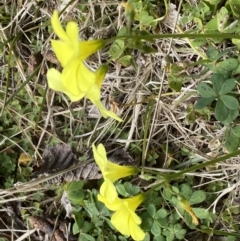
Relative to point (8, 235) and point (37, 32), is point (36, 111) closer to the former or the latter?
point (37, 32)

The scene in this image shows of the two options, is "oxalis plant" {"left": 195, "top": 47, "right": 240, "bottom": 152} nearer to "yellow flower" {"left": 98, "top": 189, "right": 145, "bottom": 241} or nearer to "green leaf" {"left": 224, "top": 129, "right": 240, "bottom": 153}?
"green leaf" {"left": 224, "top": 129, "right": 240, "bottom": 153}

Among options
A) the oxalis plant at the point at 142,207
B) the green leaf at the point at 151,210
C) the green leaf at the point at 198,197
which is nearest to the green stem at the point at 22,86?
the oxalis plant at the point at 142,207

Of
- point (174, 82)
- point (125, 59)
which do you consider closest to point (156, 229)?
point (174, 82)

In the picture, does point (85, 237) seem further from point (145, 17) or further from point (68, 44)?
point (68, 44)

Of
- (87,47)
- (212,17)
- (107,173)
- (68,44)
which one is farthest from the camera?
(212,17)

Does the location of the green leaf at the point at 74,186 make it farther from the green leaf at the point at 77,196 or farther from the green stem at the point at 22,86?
the green stem at the point at 22,86

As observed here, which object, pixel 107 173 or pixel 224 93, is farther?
pixel 224 93

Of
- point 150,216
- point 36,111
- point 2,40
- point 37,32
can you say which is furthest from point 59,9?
point 150,216
